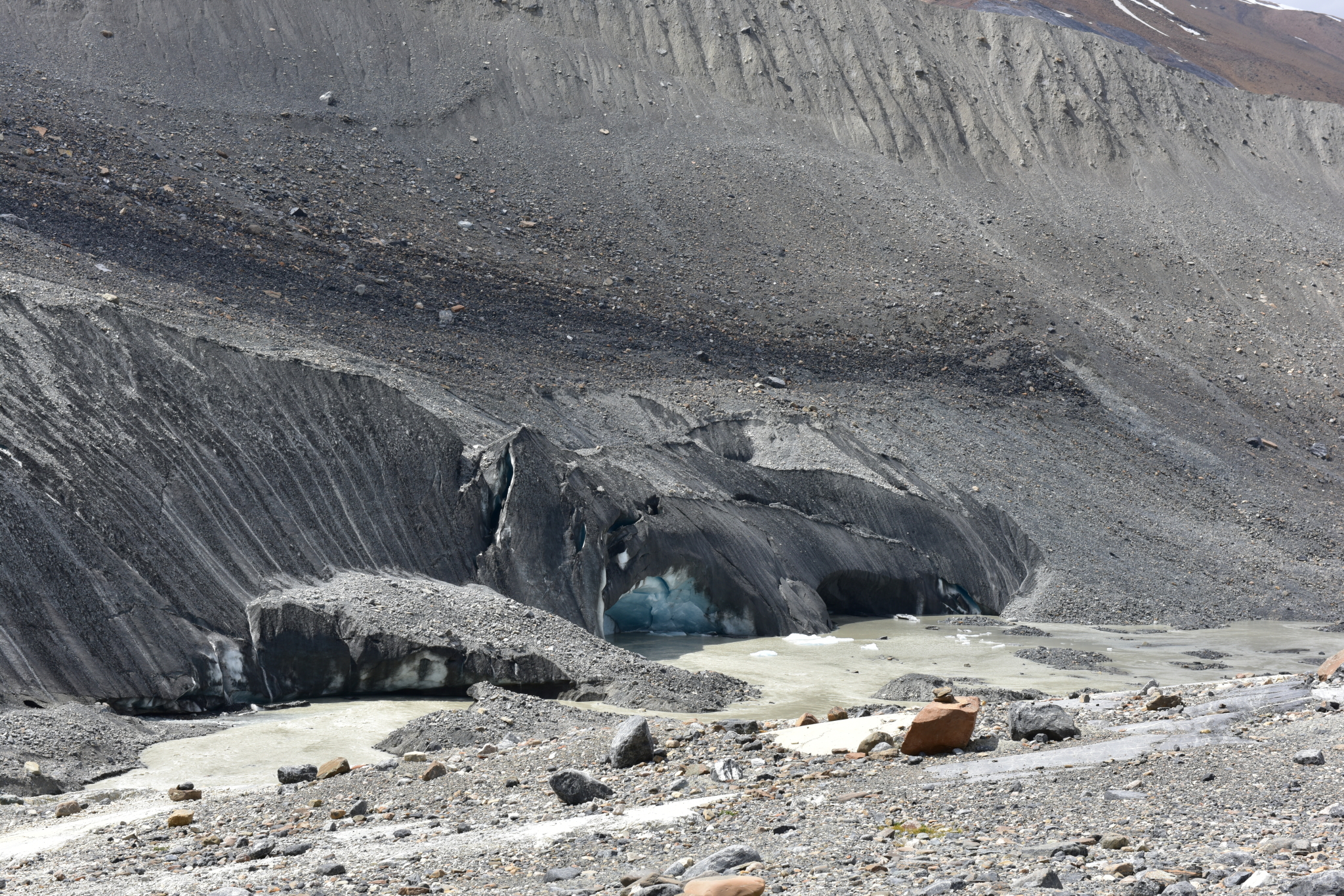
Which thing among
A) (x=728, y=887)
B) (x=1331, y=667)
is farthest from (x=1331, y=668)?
(x=728, y=887)

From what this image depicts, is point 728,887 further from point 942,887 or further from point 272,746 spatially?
point 272,746

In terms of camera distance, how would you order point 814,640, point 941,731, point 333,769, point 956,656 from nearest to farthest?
point 941,731
point 333,769
point 956,656
point 814,640

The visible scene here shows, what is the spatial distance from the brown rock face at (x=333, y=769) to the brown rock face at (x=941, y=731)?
4.05m

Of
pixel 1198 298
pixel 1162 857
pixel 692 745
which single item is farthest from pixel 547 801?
pixel 1198 298

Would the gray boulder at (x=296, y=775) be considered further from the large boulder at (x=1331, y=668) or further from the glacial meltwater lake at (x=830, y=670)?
the large boulder at (x=1331, y=668)

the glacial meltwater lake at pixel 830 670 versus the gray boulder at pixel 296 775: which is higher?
the gray boulder at pixel 296 775

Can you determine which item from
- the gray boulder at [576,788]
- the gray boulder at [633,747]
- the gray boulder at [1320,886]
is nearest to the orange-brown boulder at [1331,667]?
the gray boulder at [633,747]

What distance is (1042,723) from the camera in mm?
7609

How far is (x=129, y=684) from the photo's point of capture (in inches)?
439

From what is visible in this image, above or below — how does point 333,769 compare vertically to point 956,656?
above

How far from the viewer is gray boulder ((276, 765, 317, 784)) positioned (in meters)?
8.38

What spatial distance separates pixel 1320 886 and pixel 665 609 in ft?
47.9

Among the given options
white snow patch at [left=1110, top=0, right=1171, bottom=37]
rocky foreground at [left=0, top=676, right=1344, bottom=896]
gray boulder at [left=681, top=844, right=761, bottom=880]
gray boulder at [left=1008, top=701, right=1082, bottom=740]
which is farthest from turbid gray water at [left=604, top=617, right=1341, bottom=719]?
white snow patch at [left=1110, top=0, right=1171, bottom=37]

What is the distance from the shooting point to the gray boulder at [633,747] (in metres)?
7.80
